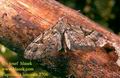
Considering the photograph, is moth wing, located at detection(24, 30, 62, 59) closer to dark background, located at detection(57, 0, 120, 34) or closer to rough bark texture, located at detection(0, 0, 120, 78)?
rough bark texture, located at detection(0, 0, 120, 78)

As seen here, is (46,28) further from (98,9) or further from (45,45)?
(98,9)

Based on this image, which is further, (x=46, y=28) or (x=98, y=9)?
(x=98, y=9)

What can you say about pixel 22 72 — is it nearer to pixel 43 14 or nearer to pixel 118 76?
pixel 43 14

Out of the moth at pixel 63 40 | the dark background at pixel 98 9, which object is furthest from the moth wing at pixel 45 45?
the dark background at pixel 98 9

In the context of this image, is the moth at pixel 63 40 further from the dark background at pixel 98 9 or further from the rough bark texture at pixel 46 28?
the dark background at pixel 98 9

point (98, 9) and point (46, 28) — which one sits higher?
point (46, 28)

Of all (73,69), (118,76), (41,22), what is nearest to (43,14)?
(41,22)

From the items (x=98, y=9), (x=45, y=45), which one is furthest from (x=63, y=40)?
(x=98, y=9)
